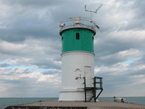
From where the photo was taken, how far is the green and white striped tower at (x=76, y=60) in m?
21.1

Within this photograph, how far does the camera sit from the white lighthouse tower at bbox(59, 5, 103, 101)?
21.0m

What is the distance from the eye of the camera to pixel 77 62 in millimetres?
21672

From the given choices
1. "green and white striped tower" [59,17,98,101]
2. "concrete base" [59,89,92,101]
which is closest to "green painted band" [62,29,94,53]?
"green and white striped tower" [59,17,98,101]

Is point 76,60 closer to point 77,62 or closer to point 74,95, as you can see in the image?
point 77,62

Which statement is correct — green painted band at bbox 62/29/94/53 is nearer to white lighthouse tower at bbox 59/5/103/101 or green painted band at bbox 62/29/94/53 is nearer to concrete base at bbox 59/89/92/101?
white lighthouse tower at bbox 59/5/103/101

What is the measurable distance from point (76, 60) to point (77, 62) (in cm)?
31

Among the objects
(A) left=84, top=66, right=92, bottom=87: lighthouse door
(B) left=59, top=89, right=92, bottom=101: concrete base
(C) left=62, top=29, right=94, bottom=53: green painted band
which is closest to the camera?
(B) left=59, top=89, right=92, bottom=101: concrete base

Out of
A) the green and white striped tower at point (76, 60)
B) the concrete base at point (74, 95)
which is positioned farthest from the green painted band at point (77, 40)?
the concrete base at point (74, 95)

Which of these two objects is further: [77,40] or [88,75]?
[77,40]

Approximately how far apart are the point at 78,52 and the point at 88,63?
209 cm

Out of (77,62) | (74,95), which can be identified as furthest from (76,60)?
(74,95)

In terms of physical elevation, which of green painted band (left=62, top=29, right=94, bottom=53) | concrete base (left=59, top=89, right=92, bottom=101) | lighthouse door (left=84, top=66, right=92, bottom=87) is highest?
green painted band (left=62, top=29, right=94, bottom=53)

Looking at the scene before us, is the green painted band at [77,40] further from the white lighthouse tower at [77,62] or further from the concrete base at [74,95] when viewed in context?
the concrete base at [74,95]

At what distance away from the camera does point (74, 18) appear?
22.7 metres
